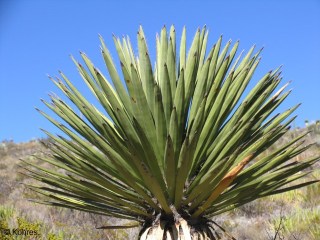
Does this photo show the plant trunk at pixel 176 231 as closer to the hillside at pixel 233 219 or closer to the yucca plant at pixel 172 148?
the yucca plant at pixel 172 148

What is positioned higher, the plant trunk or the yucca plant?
the yucca plant

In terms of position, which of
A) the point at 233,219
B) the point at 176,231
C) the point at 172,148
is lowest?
the point at 176,231

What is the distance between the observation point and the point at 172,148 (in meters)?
2.07

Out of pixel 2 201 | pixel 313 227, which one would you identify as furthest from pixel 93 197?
pixel 2 201

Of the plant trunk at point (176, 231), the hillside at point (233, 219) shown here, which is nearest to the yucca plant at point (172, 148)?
the plant trunk at point (176, 231)

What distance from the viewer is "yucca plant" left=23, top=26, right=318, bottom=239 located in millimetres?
2252

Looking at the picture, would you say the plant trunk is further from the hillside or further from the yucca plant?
the hillside

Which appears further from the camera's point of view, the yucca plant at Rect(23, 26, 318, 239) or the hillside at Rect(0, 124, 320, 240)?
the hillside at Rect(0, 124, 320, 240)

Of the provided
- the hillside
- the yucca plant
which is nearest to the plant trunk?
the yucca plant

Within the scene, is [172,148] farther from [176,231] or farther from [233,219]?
[233,219]

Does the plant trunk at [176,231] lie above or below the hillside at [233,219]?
below

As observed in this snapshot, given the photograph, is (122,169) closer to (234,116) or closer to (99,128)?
(99,128)

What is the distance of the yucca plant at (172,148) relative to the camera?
7.39ft

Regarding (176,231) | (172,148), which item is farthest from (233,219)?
(172,148)
